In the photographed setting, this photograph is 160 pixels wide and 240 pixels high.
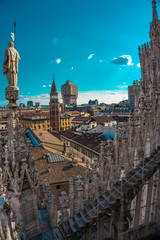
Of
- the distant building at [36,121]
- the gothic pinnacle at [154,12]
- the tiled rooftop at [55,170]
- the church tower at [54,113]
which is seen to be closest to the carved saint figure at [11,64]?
the gothic pinnacle at [154,12]

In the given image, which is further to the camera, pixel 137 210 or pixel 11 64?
pixel 11 64

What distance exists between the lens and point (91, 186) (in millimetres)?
7836

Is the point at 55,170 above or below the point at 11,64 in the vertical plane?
below

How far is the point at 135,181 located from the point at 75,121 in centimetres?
10197

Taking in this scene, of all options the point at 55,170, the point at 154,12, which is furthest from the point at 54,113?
the point at 154,12

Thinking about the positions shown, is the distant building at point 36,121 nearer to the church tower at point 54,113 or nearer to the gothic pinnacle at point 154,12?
the church tower at point 54,113

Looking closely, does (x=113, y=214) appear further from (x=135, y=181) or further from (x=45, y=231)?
(x=45, y=231)

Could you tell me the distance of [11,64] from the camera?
19.6ft

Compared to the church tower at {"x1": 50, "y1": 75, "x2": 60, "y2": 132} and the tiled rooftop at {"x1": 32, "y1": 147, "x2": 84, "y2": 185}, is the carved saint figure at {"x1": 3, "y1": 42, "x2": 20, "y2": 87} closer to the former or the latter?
the tiled rooftop at {"x1": 32, "y1": 147, "x2": 84, "y2": 185}

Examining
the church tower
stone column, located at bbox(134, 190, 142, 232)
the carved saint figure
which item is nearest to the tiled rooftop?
stone column, located at bbox(134, 190, 142, 232)

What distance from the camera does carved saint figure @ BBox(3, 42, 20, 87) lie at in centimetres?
595

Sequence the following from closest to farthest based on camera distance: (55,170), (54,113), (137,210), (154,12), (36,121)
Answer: (137,210) → (154,12) → (55,170) → (54,113) → (36,121)

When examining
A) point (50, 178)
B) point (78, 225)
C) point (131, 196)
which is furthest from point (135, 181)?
point (50, 178)

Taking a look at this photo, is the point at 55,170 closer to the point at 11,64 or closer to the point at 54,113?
the point at 11,64
